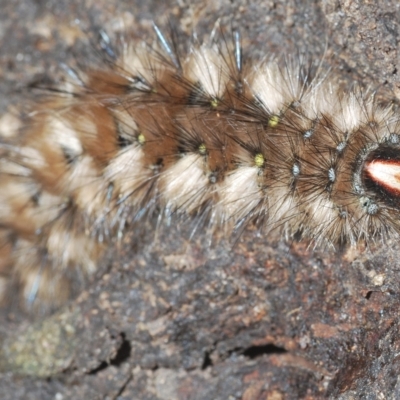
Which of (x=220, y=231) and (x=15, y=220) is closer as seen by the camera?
(x=220, y=231)

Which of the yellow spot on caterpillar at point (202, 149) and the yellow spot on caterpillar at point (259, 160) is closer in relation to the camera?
the yellow spot on caterpillar at point (259, 160)

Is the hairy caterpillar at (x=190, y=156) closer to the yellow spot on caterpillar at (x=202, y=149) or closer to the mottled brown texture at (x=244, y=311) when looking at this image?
the yellow spot on caterpillar at (x=202, y=149)

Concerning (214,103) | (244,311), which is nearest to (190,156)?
(214,103)

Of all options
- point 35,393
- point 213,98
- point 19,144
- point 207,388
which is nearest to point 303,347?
point 207,388

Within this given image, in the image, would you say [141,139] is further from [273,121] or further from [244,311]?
[244,311]

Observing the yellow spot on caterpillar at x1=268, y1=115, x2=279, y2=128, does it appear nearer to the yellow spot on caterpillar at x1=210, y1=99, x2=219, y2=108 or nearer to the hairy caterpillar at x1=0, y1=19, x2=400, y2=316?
the hairy caterpillar at x1=0, y1=19, x2=400, y2=316

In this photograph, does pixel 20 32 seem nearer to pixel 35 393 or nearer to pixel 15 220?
pixel 15 220

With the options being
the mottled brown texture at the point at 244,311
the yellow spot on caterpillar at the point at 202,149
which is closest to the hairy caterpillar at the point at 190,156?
the yellow spot on caterpillar at the point at 202,149
